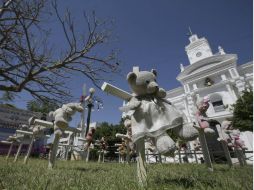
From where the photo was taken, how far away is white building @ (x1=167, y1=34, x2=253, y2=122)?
21.4 metres

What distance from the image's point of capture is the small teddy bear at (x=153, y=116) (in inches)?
76.4

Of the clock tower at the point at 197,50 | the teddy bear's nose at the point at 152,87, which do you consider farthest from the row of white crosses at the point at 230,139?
the clock tower at the point at 197,50

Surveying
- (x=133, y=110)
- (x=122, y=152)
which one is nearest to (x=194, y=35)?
(x=122, y=152)

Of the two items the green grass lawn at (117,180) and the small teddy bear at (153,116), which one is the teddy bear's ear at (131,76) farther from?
the green grass lawn at (117,180)

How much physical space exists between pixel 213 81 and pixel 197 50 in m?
7.58

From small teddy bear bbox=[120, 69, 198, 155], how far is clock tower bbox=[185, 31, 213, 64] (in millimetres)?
28846

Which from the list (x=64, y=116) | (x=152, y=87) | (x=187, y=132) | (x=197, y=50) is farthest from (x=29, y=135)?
(x=197, y=50)

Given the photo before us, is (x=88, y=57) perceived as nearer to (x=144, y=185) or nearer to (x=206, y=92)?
(x=144, y=185)

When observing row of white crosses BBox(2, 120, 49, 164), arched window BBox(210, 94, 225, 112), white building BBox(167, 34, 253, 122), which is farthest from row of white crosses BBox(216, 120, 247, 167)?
arched window BBox(210, 94, 225, 112)

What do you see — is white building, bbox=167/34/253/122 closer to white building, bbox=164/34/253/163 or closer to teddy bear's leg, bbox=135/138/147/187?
white building, bbox=164/34/253/163

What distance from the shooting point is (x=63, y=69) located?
654 centimetres

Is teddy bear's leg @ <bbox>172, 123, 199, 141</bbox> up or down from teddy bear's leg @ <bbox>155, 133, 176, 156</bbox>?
up

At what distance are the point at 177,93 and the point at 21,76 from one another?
955 inches

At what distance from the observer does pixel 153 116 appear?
214 centimetres
